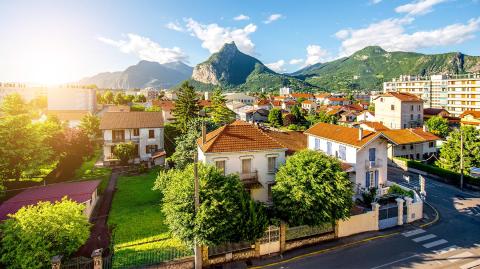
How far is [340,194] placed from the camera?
21.2m

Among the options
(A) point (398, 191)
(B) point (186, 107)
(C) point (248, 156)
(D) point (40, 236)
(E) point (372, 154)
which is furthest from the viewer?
(B) point (186, 107)

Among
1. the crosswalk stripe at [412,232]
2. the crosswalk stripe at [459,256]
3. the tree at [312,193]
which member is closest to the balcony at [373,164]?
the crosswalk stripe at [412,232]

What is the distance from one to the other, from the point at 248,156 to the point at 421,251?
1547cm

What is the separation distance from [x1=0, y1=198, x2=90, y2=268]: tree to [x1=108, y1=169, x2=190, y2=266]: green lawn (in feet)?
10.7

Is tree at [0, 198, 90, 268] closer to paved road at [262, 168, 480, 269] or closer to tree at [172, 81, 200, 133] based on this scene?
paved road at [262, 168, 480, 269]

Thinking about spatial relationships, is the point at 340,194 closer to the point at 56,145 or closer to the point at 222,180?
the point at 222,180

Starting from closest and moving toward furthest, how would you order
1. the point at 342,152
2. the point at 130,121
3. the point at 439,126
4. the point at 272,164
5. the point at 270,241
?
1. the point at 270,241
2. the point at 272,164
3. the point at 342,152
4. the point at 130,121
5. the point at 439,126

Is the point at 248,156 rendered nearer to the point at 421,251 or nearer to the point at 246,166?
the point at 246,166

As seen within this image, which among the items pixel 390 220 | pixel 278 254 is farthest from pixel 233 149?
pixel 390 220

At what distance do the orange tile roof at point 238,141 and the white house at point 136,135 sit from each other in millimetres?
20684

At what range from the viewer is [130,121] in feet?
160

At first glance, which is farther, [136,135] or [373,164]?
[136,135]

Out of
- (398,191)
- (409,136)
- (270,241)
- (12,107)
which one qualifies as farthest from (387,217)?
(12,107)

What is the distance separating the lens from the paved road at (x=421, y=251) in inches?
757
